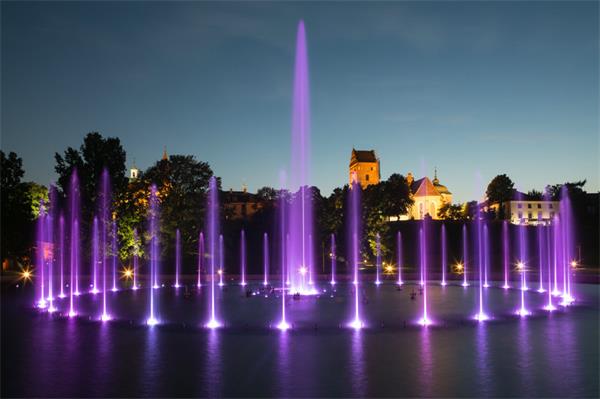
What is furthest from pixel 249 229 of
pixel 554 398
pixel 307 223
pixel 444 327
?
pixel 554 398

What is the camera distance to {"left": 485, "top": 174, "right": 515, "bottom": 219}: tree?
131500mm

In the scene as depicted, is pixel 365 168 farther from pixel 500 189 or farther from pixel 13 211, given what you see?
pixel 13 211

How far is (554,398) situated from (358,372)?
480 cm

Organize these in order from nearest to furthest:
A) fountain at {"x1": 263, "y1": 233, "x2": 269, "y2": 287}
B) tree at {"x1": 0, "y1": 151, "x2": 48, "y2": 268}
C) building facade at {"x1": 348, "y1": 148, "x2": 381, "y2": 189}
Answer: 1. tree at {"x1": 0, "y1": 151, "x2": 48, "y2": 268}
2. fountain at {"x1": 263, "y1": 233, "x2": 269, "y2": 287}
3. building facade at {"x1": 348, "y1": 148, "x2": 381, "y2": 189}

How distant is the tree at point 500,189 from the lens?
131500mm

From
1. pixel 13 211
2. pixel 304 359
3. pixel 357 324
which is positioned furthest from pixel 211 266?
pixel 304 359

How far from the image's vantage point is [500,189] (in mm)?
131625

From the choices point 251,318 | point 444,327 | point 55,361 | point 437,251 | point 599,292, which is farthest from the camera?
point 437,251

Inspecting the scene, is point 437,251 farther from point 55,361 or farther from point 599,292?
point 55,361

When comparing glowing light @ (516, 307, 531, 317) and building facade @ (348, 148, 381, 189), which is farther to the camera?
building facade @ (348, 148, 381, 189)

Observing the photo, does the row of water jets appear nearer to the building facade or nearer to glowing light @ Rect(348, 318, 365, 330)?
glowing light @ Rect(348, 318, 365, 330)

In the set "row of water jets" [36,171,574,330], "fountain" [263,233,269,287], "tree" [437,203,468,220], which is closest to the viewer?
"row of water jets" [36,171,574,330]

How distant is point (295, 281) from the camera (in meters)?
40.9

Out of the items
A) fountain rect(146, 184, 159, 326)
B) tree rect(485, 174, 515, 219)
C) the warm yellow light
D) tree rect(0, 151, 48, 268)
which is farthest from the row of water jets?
tree rect(485, 174, 515, 219)
